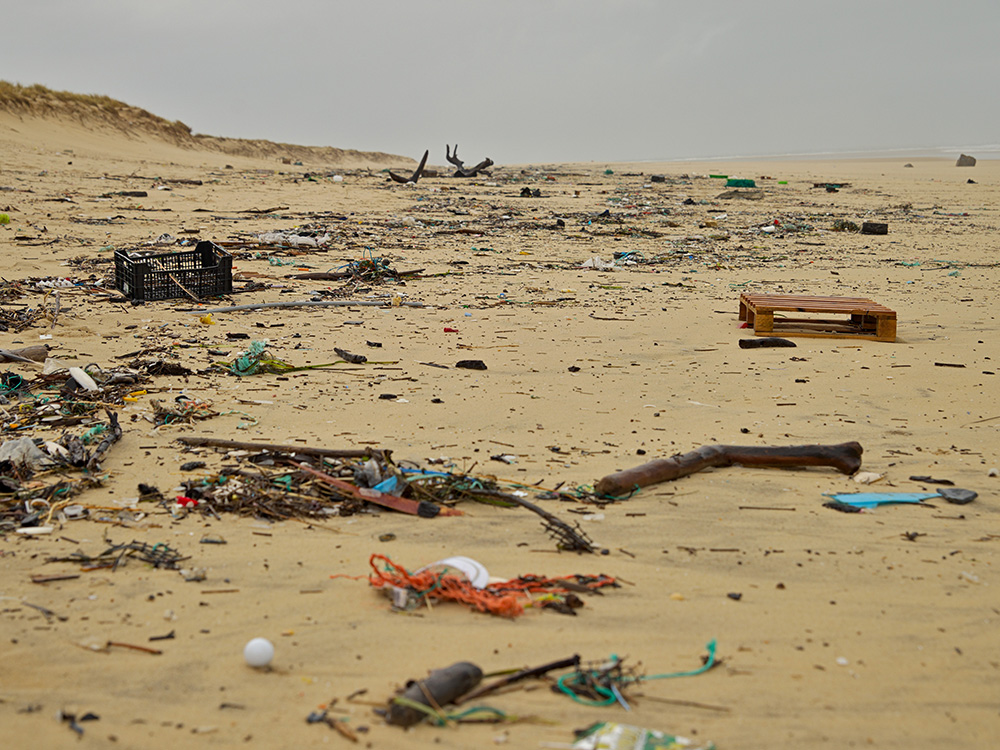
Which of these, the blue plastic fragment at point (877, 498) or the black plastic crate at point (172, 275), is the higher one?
the black plastic crate at point (172, 275)

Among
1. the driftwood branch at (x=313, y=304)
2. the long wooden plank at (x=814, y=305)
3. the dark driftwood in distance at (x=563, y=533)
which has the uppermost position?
the long wooden plank at (x=814, y=305)

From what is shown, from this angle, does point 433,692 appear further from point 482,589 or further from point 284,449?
point 284,449

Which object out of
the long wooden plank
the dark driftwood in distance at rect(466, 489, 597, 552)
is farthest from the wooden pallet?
the dark driftwood in distance at rect(466, 489, 597, 552)

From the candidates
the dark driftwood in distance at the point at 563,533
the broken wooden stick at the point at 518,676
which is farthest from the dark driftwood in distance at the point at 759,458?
the broken wooden stick at the point at 518,676

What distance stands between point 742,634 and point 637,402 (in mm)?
2466

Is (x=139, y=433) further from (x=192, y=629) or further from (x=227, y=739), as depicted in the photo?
(x=227, y=739)

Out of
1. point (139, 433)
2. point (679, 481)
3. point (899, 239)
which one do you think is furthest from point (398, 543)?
point (899, 239)

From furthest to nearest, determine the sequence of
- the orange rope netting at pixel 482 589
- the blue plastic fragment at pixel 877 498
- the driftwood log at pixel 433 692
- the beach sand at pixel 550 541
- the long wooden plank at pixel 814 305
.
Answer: the long wooden plank at pixel 814 305 → the blue plastic fragment at pixel 877 498 → the orange rope netting at pixel 482 589 → the beach sand at pixel 550 541 → the driftwood log at pixel 433 692

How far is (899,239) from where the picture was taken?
40.1ft

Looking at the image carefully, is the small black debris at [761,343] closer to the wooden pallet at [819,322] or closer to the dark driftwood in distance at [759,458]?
the wooden pallet at [819,322]

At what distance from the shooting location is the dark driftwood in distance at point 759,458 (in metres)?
3.61

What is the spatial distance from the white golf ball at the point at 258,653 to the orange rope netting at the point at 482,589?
0.47 metres

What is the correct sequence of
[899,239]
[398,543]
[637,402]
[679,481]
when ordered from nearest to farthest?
1. [398,543]
2. [679,481]
3. [637,402]
4. [899,239]

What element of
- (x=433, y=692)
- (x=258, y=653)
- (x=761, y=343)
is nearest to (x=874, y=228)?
(x=761, y=343)
